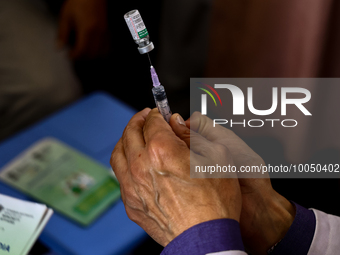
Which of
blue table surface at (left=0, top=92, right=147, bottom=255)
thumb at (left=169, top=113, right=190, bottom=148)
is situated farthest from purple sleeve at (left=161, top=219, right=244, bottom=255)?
blue table surface at (left=0, top=92, right=147, bottom=255)

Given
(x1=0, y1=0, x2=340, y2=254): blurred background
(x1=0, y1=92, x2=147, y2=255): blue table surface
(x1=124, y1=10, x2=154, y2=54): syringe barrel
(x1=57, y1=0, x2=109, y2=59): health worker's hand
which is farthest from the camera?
(x1=57, y1=0, x2=109, y2=59): health worker's hand

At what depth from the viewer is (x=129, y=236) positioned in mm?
1155

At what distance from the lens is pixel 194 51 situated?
2402 mm

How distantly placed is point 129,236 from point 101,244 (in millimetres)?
92

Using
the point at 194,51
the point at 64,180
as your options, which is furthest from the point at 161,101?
the point at 194,51

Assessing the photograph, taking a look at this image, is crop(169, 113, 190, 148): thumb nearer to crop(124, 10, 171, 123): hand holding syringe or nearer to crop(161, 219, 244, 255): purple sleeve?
crop(124, 10, 171, 123): hand holding syringe

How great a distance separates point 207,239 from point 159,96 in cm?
33

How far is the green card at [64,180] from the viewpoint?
122 centimetres

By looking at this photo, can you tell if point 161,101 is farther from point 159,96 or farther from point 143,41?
point 143,41

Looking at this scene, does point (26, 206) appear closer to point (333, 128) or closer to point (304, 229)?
point (304, 229)

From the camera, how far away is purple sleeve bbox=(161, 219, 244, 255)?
0.59m

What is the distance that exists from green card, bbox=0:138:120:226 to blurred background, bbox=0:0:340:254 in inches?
22.4

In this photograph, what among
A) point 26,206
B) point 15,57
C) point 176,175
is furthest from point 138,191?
point 15,57

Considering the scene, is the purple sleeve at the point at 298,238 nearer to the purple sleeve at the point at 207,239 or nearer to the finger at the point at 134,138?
the purple sleeve at the point at 207,239
